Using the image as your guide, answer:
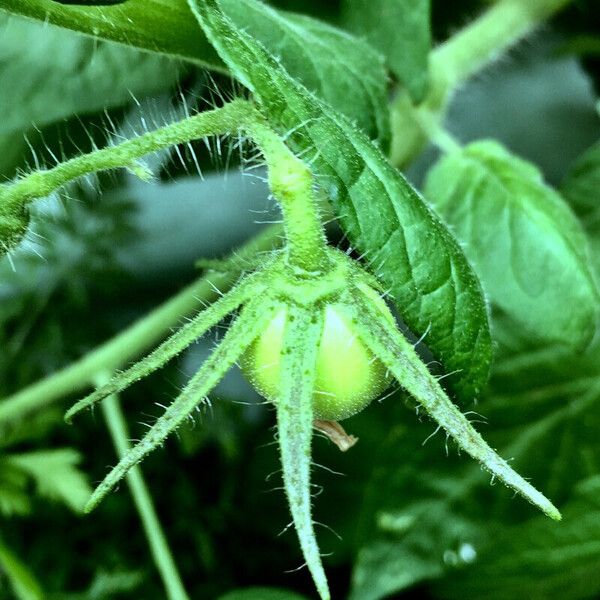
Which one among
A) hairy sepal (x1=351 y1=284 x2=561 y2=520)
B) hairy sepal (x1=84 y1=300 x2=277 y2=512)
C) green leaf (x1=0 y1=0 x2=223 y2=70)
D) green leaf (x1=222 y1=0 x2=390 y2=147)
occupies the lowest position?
hairy sepal (x1=351 y1=284 x2=561 y2=520)

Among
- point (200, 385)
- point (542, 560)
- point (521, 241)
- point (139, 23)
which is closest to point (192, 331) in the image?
point (200, 385)

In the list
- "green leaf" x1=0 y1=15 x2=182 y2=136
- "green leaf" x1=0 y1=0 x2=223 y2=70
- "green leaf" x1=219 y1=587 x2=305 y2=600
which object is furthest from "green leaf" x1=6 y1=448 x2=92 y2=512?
"green leaf" x1=0 y1=0 x2=223 y2=70

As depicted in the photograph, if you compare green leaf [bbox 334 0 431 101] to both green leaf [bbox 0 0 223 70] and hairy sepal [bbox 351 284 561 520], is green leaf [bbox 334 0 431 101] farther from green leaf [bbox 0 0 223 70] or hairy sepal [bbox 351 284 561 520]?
hairy sepal [bbox 351 284 561 520]

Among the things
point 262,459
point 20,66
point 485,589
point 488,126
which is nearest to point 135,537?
point 262,459

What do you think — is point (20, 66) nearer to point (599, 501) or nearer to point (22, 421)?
point (22, 421)

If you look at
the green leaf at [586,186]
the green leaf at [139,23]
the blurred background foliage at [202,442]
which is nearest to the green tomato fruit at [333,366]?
the green leaf at [139,23]

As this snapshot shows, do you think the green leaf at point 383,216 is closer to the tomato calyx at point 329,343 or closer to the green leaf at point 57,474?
the tomato calyx at point 329,343

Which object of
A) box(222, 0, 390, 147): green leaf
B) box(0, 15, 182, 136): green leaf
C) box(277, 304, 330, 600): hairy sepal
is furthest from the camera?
box(0, 15, 182, 136): green leaf
